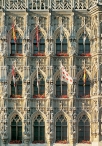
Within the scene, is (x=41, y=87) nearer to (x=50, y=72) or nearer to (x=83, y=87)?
(x=50, y=72)

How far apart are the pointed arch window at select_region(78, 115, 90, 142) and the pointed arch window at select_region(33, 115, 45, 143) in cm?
331

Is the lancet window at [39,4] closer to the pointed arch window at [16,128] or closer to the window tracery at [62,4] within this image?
the window tracery at [62,4]

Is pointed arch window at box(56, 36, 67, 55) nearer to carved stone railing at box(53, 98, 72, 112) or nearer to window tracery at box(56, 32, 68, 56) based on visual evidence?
window tracery at box(56, 32, 68, 56)

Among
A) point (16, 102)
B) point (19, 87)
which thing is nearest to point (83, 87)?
point (19, 87)

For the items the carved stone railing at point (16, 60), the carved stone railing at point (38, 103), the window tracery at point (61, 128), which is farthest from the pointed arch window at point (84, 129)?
the carved stone railing at point (16, 60)

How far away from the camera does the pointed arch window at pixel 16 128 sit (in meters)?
49.0

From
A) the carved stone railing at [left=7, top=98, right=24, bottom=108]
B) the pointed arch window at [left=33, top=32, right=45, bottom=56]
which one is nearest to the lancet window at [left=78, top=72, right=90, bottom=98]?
the pointed arch window at [left=33, top=32, right=45, bottom=56]

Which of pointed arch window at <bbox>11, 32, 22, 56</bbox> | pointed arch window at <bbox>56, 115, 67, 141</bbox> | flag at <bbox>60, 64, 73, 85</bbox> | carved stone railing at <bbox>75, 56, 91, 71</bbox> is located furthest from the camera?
pointed arch window at <bbox>11, 32, 22, 56</bbox>

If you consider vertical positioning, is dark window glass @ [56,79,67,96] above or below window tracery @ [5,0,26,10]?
below

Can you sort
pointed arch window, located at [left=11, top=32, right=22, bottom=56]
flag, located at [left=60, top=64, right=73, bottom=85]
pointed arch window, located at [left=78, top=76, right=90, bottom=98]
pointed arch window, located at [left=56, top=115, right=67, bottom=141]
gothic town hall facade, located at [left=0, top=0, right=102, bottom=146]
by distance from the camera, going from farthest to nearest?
pointed arch window, located at [left=11, top=32, right=22, bottom=56]
pointed arch window, located at [left=78, top=76, right=90, bottom=98]
pointed arch window, located at [left=56, top=115, right=67, bottom=141]
gothic town hall facade, located at [left=0, top=0, right=102, bottom=146]
flag, located at [left=60, top=64, right=73, bottom=85]

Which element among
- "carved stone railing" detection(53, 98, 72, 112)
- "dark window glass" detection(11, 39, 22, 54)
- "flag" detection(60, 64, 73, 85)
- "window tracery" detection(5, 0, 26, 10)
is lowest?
"carved stone railing" detection(53, 98, 72, 112)

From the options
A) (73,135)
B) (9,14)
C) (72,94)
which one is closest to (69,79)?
(72,94)

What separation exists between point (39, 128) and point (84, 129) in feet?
13.2

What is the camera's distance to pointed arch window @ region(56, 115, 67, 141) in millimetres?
49094
